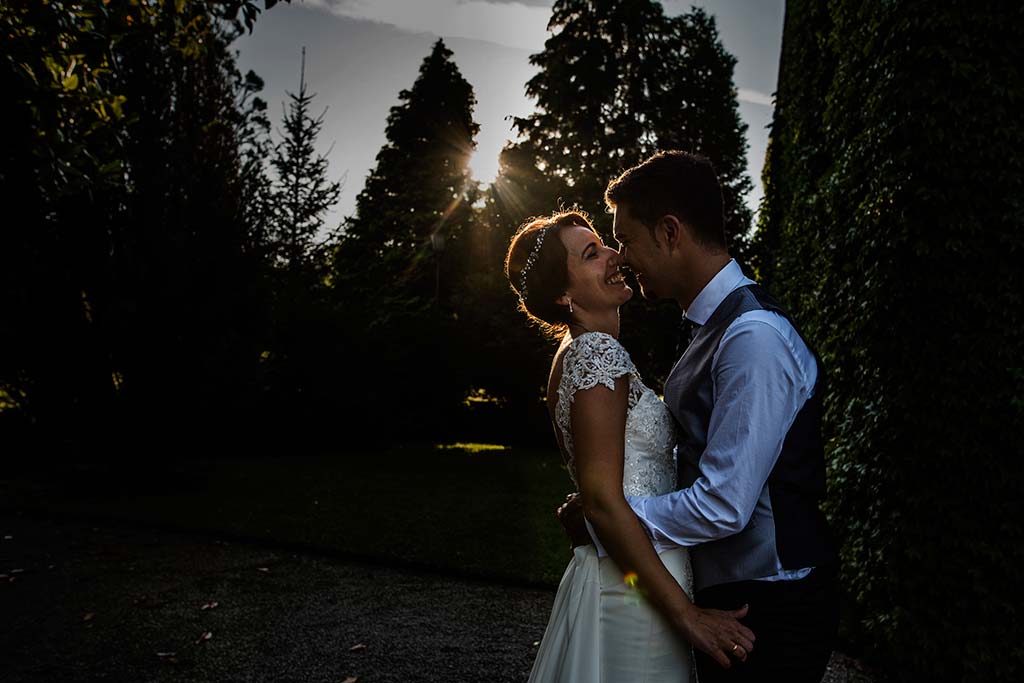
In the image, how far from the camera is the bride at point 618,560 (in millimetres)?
2057

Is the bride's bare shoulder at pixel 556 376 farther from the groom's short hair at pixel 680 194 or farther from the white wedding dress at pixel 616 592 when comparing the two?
the groom's short hair at pixel 680 194

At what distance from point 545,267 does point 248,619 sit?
429cm

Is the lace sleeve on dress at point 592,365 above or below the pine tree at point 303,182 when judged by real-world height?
below

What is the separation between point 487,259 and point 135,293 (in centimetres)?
962

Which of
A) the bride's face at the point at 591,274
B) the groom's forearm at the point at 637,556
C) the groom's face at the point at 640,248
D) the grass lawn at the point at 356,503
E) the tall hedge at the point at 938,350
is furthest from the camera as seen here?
the grass lawn at the point at 356,503

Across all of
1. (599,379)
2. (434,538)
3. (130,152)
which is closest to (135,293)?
(130,152)

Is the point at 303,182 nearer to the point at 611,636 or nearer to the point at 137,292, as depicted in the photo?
the point at 137,292

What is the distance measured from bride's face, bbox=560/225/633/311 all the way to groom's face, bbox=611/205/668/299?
0.23m

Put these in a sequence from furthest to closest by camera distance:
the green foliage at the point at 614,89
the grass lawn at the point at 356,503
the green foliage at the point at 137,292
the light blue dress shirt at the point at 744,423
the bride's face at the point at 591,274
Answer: the green foliage at the point at 614,89 → the green foliage at the point at 137,292 → the grass lawn at the point at 356,503 → the bride's face at the point at 591,274 → the light blue dress shirt at the point at 744,423

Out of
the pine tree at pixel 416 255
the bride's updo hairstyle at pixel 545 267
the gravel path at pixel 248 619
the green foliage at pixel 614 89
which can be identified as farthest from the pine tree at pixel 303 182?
the bride's updo hairstyle at pixel 545 267

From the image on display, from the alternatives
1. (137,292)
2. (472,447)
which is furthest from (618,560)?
(472,447)

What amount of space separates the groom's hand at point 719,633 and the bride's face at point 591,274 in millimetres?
1083

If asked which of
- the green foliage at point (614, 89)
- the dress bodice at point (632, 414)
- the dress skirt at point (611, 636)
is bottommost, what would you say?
the dress skirt at point (611, 636)

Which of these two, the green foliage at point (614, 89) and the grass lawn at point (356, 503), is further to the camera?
the green foliage at point (614, 89)
